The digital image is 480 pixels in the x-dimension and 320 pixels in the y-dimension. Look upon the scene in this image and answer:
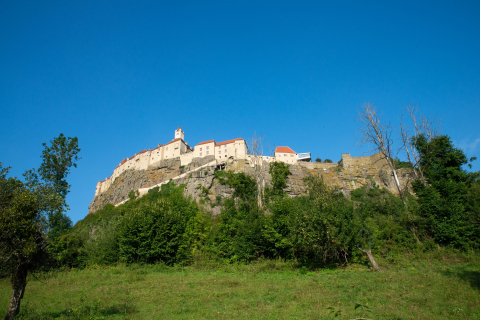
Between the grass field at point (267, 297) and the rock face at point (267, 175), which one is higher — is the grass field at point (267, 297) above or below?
below

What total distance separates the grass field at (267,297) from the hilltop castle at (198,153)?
147 feet

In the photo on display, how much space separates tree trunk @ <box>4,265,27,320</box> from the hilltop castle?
5238cm

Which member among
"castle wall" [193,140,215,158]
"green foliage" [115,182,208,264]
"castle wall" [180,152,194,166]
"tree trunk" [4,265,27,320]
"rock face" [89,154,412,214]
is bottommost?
"tree trunk" [4,265,27,320]

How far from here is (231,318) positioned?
431 inches

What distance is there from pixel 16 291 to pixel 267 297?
11160 mm

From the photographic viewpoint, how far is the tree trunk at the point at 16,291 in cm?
1058

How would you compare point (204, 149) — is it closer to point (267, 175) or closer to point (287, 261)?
point (267, 175)

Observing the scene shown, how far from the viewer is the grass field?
11.0 m

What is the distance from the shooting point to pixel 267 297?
13938 mm

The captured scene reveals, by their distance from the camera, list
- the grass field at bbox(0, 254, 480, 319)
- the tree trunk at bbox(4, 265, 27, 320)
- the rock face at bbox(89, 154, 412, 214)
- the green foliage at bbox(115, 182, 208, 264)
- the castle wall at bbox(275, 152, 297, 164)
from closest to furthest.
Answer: the tree trunk at bbox(4, 265, 27, 320) < the grass field at bbox(0, 254, 480, 319) < the green foliage at bbox(115, 182, 208, 264) < the rock face at bbox(89, 154, 412, 214) < the castle wall at bbox(275, 152, 297, 164)

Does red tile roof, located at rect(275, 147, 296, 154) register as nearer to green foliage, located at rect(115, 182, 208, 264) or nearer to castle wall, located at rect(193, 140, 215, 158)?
castle wall, located at rect(193, 140, 215, 158)

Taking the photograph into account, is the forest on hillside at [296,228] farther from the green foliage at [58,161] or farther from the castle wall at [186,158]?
the castle wall at [186,158]

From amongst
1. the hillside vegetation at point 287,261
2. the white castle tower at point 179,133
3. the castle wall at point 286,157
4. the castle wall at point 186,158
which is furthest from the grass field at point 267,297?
the white castle tower at point 179,133

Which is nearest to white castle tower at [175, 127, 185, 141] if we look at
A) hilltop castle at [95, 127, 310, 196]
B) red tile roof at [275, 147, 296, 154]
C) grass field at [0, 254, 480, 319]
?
hilltop castle at [95, 127, 310, 196]
